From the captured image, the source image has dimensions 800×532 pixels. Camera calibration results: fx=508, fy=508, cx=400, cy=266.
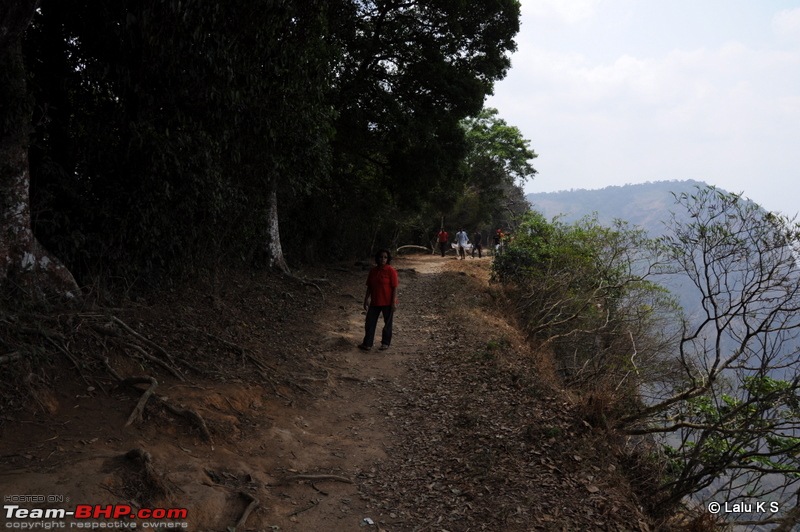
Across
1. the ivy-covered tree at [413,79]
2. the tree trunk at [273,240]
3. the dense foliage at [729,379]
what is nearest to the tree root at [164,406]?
the dense foliage at [729,379]

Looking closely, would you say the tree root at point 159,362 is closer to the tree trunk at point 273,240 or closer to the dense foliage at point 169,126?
the dense foliage at point 169,126

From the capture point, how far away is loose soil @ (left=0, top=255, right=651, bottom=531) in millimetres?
4168

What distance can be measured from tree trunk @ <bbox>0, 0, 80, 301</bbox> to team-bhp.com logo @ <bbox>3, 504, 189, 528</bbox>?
3.01 meters

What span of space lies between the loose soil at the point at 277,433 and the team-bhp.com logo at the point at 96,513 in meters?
0.04

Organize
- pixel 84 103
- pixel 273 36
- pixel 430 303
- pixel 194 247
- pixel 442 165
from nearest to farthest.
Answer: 1. pixel 84 103
2. pixel 273 36
3. pixel 194 247
4. pixel 430 303
5. pixel 442 165

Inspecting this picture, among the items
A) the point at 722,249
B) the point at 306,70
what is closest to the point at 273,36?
the point at 306,70

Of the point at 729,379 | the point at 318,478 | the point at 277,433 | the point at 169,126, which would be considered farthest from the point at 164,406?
the point at 729,379

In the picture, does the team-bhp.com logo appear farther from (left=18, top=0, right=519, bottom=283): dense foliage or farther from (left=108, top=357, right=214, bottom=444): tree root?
(left=18, top=0, right=519, bottom=283): dense foliage

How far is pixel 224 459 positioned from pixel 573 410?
482 cm

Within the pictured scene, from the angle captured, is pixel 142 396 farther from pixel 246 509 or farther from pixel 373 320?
pixel 373 320

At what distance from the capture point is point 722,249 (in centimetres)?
760

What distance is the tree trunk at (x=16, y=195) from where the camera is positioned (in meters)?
5.35

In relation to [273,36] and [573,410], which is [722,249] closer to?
[573,410]

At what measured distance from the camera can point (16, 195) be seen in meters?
5.57
